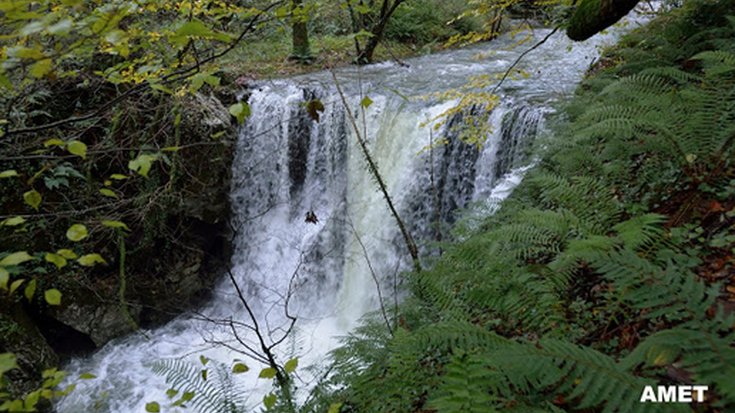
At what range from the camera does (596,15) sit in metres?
4.63

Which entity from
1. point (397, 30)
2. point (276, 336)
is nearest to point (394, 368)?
point (276, 336)

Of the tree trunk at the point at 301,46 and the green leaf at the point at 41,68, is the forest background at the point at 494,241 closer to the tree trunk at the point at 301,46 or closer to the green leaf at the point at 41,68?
the green leaf at the point at 41,68

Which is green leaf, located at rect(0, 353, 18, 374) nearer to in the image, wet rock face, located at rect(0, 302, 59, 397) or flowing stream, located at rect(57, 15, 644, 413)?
flowing stream, located at rect(57, 15, 644, 413)

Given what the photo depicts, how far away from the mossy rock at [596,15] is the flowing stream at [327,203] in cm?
190

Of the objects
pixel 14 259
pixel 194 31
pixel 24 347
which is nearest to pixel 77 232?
pixel 14 259

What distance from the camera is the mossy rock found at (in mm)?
4473

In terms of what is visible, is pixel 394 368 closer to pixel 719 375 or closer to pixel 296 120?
pixel 719 375

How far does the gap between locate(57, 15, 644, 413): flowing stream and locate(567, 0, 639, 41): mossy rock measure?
1.90 metres

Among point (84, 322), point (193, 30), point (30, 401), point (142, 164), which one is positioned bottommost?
point (84, 322)

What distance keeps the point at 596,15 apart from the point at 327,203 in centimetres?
597

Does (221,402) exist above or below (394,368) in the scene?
below

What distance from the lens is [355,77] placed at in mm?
10344

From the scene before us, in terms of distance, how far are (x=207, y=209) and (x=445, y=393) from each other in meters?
7.73

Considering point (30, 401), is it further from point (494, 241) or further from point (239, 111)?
point (494, 241)
